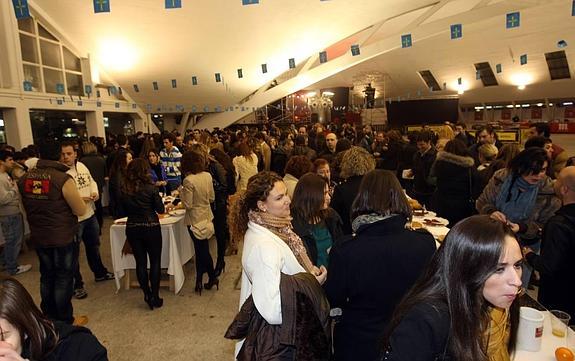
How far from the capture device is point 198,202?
4.06 metres

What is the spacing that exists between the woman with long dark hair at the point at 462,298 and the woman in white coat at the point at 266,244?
2.29 ft

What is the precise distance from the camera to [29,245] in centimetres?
592

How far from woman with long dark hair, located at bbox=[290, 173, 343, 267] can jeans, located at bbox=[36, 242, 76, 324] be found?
7.62 feet

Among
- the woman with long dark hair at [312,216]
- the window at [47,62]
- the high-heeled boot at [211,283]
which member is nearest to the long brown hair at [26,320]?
the woman with long dark hair at [312,216]

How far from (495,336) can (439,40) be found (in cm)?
1598

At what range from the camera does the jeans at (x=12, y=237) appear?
4.69 metres

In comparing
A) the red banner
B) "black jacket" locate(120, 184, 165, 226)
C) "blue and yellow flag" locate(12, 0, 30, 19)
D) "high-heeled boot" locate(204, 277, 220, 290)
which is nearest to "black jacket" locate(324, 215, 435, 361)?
"black jacket" locate(120, 184, 165, 226)

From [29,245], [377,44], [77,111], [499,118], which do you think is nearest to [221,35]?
[77,111]

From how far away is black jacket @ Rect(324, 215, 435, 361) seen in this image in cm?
169

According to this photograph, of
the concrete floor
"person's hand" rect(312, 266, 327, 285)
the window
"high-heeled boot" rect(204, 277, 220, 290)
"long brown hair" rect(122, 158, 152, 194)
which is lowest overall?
the concrete floor

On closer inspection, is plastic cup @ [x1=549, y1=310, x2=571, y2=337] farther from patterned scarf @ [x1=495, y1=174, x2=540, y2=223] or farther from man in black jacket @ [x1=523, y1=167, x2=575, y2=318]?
patterned scarf @ [x1=495, y1=174, x2=540, y2=223]

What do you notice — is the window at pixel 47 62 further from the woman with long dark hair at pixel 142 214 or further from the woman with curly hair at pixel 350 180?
the woman with curly hair at pixel 350 180

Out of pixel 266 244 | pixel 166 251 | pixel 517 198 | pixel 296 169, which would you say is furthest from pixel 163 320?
pixel 517 198

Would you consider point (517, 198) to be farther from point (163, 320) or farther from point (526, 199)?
point (163, 320)
